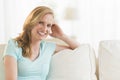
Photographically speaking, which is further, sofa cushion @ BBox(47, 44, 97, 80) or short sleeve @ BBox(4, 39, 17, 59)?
sofa cushion @ BBox(47, 44, 97, 80)

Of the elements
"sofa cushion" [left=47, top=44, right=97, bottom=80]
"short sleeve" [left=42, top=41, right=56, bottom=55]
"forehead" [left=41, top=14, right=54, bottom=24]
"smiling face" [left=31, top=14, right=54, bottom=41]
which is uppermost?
"forehead" [left=41, top=14, right=54, bottom=24]

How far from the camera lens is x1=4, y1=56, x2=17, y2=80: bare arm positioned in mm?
1799

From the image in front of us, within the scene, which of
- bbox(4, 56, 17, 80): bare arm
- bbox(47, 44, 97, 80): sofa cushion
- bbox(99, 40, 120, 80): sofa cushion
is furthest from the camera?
bbox(99, 40, 120, 80): sofa cushion

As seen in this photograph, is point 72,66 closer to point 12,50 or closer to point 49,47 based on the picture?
point 49,47

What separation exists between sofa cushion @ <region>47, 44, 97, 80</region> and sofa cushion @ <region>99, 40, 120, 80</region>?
9cm

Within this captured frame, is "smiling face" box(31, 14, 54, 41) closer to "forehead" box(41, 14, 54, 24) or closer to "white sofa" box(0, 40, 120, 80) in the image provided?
"forehead" box(41, 14, 54, 24)

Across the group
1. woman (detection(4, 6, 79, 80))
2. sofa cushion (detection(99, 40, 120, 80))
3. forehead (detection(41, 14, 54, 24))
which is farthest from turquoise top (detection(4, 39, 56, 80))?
sofa cushion (detection(99, 40, 120, 80))

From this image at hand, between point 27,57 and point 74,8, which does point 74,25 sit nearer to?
point 74,8

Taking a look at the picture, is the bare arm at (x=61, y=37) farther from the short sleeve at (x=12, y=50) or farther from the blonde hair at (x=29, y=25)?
the short sleeve at (x=12, y=50)

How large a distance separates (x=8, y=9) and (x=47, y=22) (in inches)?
43.8

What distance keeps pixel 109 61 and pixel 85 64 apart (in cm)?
22

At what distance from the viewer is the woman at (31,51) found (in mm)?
1848

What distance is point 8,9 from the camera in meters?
2.88

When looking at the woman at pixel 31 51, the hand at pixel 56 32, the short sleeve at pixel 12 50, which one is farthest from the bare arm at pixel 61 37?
the short sleeve at pixel 12 50
